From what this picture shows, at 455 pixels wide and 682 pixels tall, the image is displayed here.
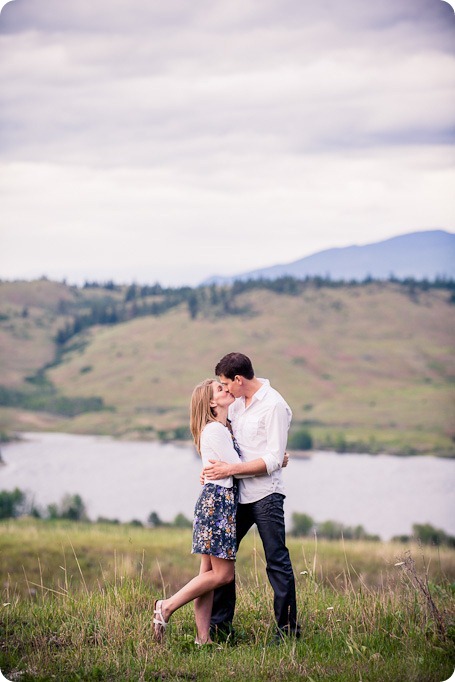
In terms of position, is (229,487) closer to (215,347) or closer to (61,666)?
(61,666)

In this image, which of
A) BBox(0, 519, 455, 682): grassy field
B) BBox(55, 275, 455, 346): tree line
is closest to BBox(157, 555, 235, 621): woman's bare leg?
BBox(0, 519, 455, 682): grassy field

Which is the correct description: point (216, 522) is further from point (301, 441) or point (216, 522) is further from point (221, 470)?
point (301, 441)

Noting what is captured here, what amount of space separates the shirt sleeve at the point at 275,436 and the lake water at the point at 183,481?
308ft

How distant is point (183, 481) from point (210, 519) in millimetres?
115474

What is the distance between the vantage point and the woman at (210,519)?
5.13 meters

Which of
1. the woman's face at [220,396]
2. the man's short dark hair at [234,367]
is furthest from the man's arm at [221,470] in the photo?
the man's short dark hair at [234,367]

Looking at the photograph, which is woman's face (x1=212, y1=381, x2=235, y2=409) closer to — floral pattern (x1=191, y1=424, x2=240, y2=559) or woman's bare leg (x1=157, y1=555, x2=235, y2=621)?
floral pattern (x1=191, y1=424, x2=240, y2=559)

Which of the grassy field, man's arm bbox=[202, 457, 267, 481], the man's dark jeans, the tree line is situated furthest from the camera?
the tree line

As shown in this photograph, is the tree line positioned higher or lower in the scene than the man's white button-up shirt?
higher

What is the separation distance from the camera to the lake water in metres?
106

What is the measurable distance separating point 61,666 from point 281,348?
565ft

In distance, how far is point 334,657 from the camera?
4824mm

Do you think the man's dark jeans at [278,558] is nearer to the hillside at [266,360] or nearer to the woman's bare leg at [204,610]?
the woman's bare leg at [204,610]

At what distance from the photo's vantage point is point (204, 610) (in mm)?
5270
